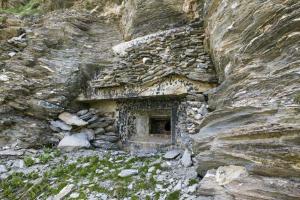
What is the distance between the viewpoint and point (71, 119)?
8.76 m

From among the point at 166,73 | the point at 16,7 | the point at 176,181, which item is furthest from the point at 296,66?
the point at 16,7

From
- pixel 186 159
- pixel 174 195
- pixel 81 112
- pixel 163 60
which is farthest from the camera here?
pixel 81 112

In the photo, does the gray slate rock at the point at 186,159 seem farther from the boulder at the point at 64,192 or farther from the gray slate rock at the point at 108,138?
the gray slate rock at the point at 108,138

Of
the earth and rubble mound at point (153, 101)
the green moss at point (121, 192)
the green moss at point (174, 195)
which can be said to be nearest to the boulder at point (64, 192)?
the earth and rubble mound at point (153, 101)

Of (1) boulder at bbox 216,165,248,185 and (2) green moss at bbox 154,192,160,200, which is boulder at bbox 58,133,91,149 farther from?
(1) boulder at bbox 216,165,248,185

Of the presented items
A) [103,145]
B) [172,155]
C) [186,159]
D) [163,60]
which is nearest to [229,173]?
[186,159]

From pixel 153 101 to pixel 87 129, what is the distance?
223 cm

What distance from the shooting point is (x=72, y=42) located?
10812 mm

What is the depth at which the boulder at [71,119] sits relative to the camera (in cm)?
864

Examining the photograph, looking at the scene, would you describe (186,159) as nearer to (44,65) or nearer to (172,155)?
(172,155)

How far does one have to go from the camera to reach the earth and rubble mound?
3924 mm

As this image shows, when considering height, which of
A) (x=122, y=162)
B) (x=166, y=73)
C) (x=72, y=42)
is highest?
(x=72, y=42)

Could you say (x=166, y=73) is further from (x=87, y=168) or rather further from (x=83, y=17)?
(x=83, y=17)

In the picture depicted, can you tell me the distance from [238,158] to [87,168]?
12.1 feet
